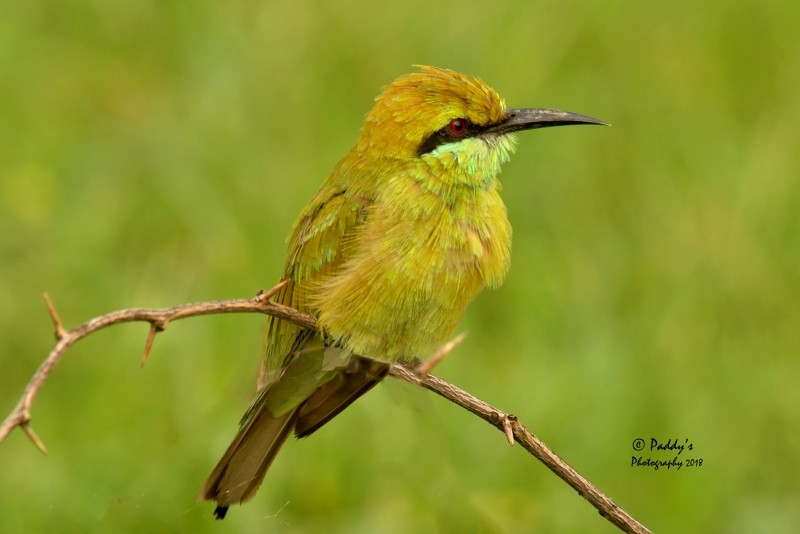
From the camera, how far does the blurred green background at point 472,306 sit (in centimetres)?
392

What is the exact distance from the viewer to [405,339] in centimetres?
326

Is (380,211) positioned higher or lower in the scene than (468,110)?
lower

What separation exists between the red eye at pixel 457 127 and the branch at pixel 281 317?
671 mm

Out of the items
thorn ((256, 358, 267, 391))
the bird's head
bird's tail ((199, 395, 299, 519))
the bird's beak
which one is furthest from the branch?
the bird's beak

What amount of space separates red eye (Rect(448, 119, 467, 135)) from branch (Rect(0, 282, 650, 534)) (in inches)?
26.4

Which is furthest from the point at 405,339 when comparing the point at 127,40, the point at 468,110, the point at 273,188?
the point at 127,40

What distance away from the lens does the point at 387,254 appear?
3211mm

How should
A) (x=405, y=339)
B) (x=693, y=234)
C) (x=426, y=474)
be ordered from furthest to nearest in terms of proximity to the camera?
1. (x=693, y=234)
2. (x=426, y=474)
3. (x=405, y=339)

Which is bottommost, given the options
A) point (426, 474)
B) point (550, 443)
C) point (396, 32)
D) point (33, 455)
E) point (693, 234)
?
point (33, 455)

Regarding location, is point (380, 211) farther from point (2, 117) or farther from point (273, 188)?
point (2, 117)

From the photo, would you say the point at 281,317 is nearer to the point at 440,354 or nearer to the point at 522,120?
the point at 440,354

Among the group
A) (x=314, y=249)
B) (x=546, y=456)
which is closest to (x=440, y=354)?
(x=546, y=456)

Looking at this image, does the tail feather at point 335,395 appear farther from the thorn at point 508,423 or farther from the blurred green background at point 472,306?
the thorn at point 508,423

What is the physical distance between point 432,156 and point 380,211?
→ 0.58 feet
